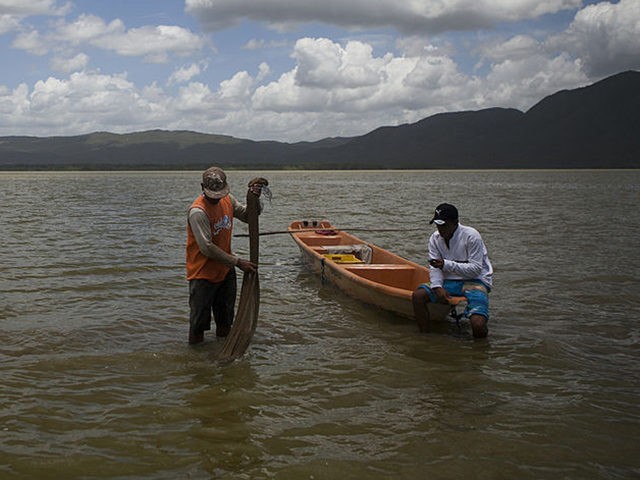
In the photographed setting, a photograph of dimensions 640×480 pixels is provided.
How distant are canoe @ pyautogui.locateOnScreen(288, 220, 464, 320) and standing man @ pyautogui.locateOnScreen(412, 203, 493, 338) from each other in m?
0.17

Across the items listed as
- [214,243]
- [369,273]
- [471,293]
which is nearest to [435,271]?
[471,293]

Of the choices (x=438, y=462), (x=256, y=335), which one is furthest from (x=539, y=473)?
(x=256, y=335)

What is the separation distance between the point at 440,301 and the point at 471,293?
1.44 ft

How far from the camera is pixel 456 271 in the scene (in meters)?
7.67

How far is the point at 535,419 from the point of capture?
5.25 metres

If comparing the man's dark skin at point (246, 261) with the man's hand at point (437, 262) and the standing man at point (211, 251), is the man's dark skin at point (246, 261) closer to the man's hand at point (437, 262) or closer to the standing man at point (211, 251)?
the standing man at point (211, 251)

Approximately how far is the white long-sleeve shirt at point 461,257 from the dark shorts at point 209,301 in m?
2.73

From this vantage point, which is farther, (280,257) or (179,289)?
(280,257)

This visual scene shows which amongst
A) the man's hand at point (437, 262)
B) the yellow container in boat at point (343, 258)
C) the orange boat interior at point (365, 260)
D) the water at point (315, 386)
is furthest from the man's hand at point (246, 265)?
the yellow container in boat at point (343, 258)

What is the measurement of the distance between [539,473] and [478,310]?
3.29 m

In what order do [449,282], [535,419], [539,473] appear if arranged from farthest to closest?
[449,282] → [535,419] → [539,473]

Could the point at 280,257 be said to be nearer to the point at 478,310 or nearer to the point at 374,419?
the point at 478,310

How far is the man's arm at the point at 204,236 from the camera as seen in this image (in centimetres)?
641

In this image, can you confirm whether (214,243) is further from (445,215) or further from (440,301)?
(440,301)
